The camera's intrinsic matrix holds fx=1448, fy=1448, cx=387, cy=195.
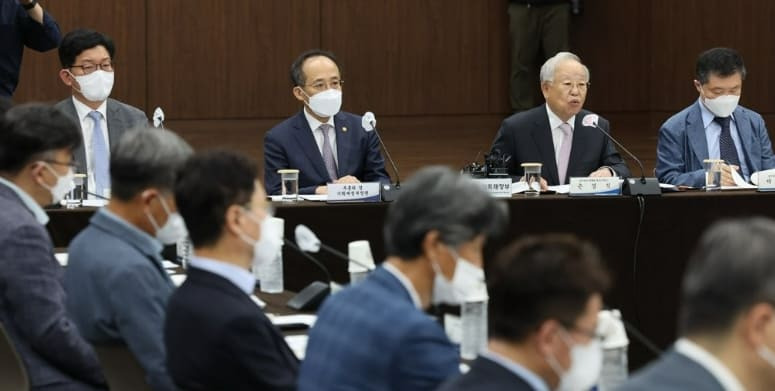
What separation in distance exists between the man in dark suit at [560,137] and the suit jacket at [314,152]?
21.3 inches

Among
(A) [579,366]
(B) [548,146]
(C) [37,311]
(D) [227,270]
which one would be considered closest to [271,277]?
(C) [37,311]

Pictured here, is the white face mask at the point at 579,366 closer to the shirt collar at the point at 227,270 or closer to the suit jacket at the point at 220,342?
the suit jacket at the point at 220,342

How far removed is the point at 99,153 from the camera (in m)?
5.95

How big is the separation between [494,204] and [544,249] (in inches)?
22.0

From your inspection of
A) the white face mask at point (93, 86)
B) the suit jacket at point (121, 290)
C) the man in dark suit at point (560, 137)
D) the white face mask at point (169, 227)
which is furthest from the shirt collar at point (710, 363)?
the white face mask at point (93, 86)

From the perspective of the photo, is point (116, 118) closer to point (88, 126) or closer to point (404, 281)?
point (88, 126)

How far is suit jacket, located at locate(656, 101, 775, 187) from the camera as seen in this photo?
246 inches

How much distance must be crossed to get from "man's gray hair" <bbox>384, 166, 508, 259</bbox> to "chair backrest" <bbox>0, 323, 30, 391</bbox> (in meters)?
0.96

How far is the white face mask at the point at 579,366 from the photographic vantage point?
2.25 metres

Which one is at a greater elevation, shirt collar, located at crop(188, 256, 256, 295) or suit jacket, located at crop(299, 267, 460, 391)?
shirt collar, located at crop(188, 256, 256, 295)

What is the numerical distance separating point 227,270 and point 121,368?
0.53 m

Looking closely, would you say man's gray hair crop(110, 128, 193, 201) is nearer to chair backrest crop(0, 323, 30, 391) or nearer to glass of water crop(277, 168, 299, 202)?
chair backrest crop(0, 323, 30, 391)

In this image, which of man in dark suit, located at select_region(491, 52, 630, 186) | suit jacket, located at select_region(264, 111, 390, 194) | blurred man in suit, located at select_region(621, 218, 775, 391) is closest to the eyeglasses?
suit jacket, located at select_region(264, 111, 390, 194)

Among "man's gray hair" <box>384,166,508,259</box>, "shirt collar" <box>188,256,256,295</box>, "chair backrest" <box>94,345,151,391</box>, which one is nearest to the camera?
"man's gray hair" <box>384,166,508,259</box>
